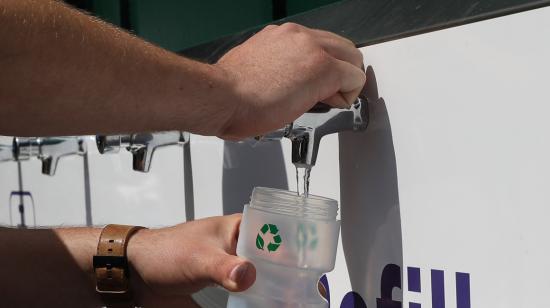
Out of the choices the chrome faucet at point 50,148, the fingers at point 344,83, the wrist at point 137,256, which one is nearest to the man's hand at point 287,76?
the fingers at point 344,83

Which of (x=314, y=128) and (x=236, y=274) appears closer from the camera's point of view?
(x=236, y=274)

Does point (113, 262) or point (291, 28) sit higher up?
point (291, 28)

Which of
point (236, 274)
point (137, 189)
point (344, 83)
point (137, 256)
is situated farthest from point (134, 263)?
point (344, 83)

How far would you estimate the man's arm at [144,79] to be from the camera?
0.85m

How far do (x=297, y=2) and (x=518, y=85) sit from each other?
2.25 ft

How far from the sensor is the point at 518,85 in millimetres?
832

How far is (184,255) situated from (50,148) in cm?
69

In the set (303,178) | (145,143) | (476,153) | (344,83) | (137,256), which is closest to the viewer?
(476,153)

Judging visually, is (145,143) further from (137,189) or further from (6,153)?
(6,153)

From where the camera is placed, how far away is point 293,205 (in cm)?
95

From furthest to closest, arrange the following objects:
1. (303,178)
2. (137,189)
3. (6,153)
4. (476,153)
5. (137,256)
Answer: (6,153) → (137,189) → (137,256) → (303,178) → (476,153)

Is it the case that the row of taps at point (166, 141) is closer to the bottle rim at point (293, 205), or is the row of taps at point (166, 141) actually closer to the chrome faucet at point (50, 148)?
the chrome faucet at point (50, 148)

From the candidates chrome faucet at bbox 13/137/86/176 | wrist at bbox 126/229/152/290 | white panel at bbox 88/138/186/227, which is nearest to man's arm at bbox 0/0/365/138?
wrist at bbox 126/229/152/290

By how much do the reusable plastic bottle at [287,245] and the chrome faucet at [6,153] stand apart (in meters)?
1.03
